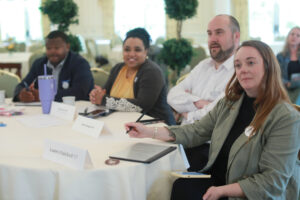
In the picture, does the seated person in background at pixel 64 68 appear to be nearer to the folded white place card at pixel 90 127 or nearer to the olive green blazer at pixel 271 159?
the folded white place card at pixel 90 127

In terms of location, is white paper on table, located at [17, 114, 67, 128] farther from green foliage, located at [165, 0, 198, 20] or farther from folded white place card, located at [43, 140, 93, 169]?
green foliage, located at [165, 0, 198, 20]

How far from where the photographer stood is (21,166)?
4.43ft

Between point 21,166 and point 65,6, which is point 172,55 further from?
point 21,166

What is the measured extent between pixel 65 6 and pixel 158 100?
338cm

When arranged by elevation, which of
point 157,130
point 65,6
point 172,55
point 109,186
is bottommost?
point 109,186

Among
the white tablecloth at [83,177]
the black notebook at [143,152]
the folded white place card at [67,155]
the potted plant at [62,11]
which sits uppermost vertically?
the potted plant at [62,11]

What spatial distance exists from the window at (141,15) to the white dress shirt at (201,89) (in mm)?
8261

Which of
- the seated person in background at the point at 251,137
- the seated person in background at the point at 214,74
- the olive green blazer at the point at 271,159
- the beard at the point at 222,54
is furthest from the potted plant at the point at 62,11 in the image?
the olive green blazer at the point at 271,159

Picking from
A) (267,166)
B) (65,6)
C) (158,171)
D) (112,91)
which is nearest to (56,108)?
(112,91)

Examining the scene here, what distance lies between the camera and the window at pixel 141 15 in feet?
35.9

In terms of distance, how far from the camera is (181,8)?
215 inches

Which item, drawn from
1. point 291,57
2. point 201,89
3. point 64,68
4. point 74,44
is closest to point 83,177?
point 201,89

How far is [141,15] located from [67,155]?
33.3 ft

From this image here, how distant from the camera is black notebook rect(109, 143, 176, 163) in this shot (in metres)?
1.42
